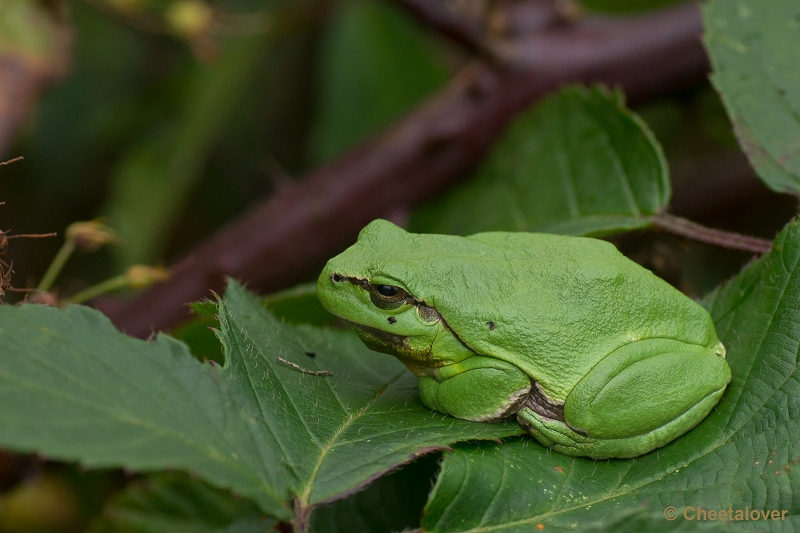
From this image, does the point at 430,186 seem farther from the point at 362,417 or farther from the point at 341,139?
the point at 362,417

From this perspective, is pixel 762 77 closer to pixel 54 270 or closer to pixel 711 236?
pixel 711 236

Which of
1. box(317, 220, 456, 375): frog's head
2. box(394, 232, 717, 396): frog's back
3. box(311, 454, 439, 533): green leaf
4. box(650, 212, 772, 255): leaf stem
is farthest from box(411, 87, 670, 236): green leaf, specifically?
box(311, 454, 439, 533): green leaf

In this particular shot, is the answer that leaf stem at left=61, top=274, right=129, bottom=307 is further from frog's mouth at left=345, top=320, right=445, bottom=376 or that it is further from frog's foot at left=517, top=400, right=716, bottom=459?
frog's foot at left=517, top=400, right=716, bottom=459

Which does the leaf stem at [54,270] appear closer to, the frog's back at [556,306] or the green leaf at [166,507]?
the green leaf at [166,507]

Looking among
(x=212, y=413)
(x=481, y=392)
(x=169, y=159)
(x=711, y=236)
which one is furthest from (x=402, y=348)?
(x=169, y=159)

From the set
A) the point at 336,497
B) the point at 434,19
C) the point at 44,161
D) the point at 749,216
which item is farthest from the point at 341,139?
the point at 336,497
